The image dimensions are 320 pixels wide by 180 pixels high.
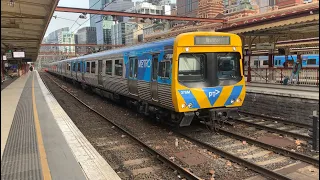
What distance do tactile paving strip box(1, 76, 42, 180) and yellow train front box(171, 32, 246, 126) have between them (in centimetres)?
367

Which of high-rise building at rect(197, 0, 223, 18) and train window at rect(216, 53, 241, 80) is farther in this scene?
high-rise building at rect(197, 0, 223, 18)

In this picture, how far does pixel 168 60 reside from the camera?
8.13 meters

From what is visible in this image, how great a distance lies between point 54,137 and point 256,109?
27.4ft

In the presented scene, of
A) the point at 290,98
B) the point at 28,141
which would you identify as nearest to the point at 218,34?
the point at 290,98

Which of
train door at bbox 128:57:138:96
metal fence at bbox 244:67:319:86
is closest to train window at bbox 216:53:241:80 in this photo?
train door at bbox 128:57:138:96

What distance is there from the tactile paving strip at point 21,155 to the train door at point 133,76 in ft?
11.7

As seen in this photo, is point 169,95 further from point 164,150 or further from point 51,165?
point 51,165

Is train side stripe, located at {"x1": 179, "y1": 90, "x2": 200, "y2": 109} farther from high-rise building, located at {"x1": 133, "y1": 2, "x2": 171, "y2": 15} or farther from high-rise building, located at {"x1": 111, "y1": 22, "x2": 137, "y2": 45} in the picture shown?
high-rise building, located at {"x1": 111, "y1": 22, "x2": 137, "y2": 45}

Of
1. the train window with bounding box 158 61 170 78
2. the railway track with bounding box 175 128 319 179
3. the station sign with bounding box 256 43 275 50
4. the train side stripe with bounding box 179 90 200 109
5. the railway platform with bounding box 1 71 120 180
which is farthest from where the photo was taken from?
the station sign with bounding box 256 43 275 50

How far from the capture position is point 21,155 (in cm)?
628

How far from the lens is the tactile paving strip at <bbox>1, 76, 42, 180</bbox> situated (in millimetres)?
5211

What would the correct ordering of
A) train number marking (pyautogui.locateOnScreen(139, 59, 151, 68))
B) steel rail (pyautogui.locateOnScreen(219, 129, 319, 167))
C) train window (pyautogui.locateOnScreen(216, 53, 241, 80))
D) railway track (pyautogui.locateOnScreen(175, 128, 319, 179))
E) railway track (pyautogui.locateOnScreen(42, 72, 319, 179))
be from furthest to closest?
train number marking (pyautogui.locateOnScreen(139, 59, 151, 68)), train window (pyautogui.locateOnScreen(216, 53, 241, 80)), steel rail (pyautogui.locateOnScreen(219, 129, 319, 167)), railway track (pyautogui.locateOnScreen(175, 128, 319, 179)), railway track (pyautogui.locateOnScreen(42, 72, 319, 179))

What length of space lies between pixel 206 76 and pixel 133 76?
3528 millimetres

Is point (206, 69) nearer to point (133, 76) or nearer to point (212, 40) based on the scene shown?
point (212, 40)
